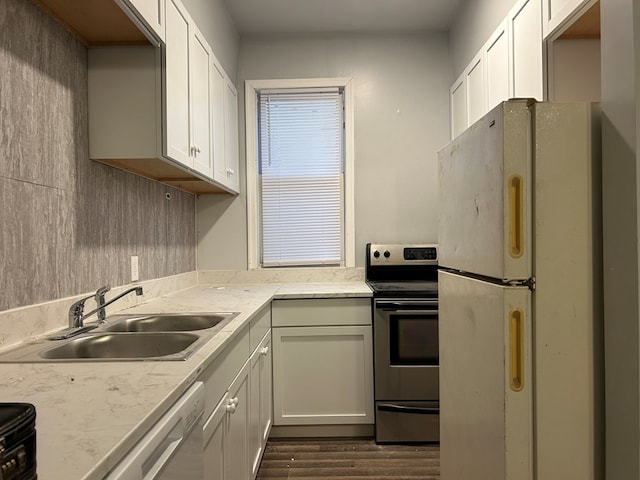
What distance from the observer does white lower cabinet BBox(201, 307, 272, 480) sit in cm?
123

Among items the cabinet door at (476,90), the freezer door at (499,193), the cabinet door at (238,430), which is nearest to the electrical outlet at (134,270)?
the cabinet door at (238,430)

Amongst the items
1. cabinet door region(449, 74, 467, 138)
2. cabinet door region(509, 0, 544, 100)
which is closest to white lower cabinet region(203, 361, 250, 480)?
cabinet door region(509, 0, 544, 100)

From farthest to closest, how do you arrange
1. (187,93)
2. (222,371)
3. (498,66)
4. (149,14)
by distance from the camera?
(498,66) → (187,93) → (149,14) → (222,371)

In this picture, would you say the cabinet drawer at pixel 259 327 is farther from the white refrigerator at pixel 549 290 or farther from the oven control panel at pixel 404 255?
the white refrigerator at pixel 549 290

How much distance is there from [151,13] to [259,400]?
174cm

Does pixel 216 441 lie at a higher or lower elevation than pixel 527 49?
lower

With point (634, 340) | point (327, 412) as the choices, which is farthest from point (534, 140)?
point (327, 412)

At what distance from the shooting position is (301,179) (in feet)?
10.2

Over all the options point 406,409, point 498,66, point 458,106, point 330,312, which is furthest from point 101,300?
point 458,106

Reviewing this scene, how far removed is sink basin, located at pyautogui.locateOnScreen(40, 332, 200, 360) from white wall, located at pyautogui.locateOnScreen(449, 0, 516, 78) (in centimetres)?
212

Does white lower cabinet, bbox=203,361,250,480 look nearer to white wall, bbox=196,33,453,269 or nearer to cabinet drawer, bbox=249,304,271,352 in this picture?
cabinet drawer, bbox=249,304,271,352

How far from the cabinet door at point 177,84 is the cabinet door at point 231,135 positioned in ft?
2.50

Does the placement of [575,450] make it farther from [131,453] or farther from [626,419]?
[131,453]

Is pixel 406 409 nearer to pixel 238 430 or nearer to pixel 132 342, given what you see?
pixel 238 430
